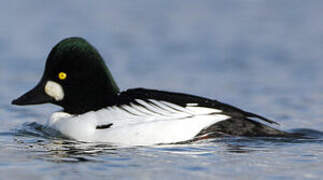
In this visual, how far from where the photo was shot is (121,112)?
9055mm

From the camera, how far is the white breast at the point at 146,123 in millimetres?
8828

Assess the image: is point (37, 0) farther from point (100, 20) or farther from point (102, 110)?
point (102, 110)

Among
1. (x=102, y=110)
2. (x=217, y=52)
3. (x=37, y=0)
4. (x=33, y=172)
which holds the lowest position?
(x=33, y=172)

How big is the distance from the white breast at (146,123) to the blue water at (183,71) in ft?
0.69

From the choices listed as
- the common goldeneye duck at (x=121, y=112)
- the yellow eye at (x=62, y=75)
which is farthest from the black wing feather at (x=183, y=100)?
the yellow eye at (x=62, y=75)

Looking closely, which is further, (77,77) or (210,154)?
(77,77)

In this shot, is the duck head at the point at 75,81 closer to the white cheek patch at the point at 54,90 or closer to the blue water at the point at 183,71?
the white cheek patch at the point at 54,90

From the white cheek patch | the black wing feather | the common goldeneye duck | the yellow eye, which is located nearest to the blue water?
the common goldeneye duck

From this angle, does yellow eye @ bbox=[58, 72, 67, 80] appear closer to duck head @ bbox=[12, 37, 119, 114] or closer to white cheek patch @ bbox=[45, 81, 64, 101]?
duck head @ bbox=[12, 37, 119, 114]

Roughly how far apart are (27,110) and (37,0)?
722 centimetres

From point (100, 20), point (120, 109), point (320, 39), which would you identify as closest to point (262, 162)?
point (120, 109)

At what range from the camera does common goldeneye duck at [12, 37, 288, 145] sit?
8.88 m

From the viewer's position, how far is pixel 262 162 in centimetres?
796

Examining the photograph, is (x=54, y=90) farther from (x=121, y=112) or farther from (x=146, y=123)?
(x=146, y=123)
